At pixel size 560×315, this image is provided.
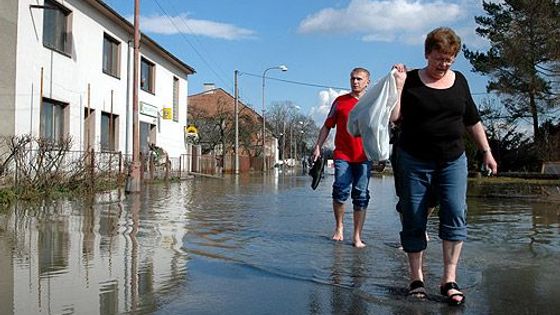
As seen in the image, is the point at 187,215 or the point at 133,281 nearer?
the point at 133,281

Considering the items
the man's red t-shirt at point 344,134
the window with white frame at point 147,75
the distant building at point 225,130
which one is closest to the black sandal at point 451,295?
the man's red t-shirt at point 344,134

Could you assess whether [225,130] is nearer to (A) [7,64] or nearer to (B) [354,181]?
(A) [7,64]

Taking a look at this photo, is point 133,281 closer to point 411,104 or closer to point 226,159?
point 411,104

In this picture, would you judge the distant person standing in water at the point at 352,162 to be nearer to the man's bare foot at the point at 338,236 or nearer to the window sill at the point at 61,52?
the man's bare foot at the point at 338,236

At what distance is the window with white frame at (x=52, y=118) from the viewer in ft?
63.2

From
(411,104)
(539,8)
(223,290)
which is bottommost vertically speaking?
(223,290)

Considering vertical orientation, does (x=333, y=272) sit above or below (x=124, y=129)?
below

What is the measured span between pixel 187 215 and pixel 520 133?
96.1ft

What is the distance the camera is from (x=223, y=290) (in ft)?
15.4

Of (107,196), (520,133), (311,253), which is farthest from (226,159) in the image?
(311,253)

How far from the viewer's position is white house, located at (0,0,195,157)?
1712cm

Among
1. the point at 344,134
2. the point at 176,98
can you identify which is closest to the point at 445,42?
the point at 344,134

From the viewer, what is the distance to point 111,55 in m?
26.3

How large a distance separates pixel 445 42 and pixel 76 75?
19114 millimetres
